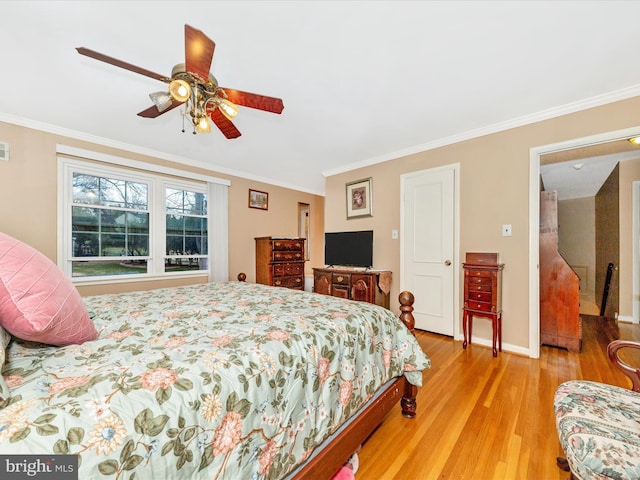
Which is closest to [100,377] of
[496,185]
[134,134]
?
[134,134]

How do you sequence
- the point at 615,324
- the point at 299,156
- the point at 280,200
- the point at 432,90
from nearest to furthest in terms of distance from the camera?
the point at 432,90, the point at 615,324, the point at 299,156, the point at 280,200

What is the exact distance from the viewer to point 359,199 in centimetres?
416

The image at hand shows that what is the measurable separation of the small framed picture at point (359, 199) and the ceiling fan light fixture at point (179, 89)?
290 centimetres

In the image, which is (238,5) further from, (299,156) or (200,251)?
(200,251)

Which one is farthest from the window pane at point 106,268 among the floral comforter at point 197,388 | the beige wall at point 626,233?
the beige wall at point 626,233

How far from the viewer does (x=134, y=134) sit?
3035mm

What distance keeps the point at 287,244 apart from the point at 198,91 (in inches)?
120

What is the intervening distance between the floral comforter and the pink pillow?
80 mm

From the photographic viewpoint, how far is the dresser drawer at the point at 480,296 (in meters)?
2.70

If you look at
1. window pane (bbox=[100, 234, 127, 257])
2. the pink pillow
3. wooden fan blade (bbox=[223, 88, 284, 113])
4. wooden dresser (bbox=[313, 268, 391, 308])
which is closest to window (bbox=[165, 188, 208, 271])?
window pane (bbox=[100, 234, 127, 257])

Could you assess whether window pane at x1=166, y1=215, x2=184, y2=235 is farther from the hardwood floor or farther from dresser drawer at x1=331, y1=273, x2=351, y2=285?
the hardwood floor

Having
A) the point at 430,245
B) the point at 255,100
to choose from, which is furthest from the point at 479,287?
the point at 255,100

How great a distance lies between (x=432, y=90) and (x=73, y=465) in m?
2.82

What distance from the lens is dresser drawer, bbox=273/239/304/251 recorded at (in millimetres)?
4390
